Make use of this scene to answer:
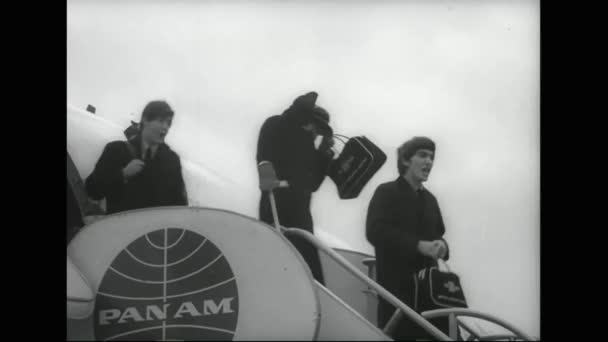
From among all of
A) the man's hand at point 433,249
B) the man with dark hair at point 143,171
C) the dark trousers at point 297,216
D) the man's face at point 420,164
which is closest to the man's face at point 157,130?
the man with dark hair at point 143,171

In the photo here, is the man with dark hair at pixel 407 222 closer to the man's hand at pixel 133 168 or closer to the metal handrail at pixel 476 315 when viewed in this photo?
the metal handrail at pixel 476 315

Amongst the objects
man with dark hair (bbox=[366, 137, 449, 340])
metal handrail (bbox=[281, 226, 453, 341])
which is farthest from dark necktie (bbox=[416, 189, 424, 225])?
metal handrail (bbox=[281, 226, 453, 341])

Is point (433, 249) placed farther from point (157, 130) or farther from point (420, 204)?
point (157, 130)

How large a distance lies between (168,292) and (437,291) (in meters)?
1.52

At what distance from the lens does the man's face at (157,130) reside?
6.07m

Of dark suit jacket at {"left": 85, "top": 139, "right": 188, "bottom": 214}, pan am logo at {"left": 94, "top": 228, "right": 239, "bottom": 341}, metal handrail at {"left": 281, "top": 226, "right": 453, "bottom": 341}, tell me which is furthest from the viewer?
dark suit jacket at {"left": 85, "top": 139, "right": 188, "bottom": 214}

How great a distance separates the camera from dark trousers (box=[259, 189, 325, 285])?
5.95 m

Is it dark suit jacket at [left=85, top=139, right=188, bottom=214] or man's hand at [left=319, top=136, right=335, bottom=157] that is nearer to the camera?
dark suit jacket at [left=85, top=139, right=188, bottom=214]

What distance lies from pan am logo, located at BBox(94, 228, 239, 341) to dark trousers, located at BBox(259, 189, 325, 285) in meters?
0.63

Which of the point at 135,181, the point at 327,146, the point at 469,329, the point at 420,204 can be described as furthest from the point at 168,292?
the point at 469,329

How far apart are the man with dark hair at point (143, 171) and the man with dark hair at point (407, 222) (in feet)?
3.66

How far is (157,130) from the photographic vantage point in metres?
6.07

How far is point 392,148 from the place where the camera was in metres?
6.20

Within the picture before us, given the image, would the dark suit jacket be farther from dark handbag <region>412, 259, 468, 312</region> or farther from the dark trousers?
dark handbag <region>412, 259, 468, 312</region>
